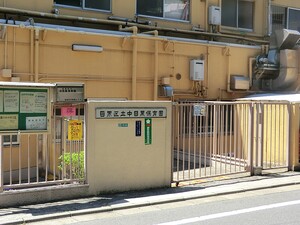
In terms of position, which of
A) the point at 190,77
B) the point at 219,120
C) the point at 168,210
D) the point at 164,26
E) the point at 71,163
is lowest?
the point at 168,210

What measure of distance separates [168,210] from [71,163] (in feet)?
7.27

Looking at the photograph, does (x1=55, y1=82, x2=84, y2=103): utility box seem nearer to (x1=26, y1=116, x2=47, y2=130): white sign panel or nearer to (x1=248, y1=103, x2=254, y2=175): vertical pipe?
(x1=26, y1=116, x2=47, y2=130): white sign panel

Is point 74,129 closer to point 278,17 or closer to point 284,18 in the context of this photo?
point 278,17

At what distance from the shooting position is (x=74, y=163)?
8.91m

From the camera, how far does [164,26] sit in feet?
47.6

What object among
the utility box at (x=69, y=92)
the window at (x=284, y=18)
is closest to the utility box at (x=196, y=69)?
the window at (x=284, y=18)

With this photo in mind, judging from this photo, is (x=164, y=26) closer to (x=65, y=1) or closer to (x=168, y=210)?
(x=65, y=1)

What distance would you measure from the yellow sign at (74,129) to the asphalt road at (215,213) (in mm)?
1726

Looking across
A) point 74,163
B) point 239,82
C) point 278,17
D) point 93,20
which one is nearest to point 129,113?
point 74,163

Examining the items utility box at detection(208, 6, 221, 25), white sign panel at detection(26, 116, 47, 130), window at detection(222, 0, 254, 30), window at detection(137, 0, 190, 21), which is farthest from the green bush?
window at detection(222, 0, 254, 30)

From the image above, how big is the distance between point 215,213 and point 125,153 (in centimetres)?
241

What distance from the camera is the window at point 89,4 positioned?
12.8 m

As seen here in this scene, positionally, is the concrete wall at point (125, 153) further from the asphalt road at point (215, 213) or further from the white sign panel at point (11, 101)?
the white sign panel at point (11, 101)

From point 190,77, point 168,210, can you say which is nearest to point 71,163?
point 168,210
